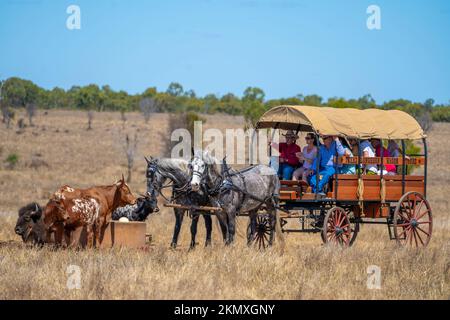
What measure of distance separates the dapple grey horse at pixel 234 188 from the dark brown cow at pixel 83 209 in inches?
53.0

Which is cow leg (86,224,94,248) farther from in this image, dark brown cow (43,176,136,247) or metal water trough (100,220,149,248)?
metal water trough (100,220,149,248)

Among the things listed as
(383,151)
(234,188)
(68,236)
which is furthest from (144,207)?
(383,151)

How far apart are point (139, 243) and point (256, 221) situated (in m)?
2.97

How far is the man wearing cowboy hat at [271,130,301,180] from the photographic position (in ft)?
51.8

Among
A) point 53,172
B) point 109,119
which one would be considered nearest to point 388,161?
point 53,172

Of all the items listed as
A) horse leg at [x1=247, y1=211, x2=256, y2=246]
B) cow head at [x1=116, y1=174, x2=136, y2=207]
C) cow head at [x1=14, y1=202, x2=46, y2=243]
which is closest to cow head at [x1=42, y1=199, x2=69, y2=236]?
cow head at [x1=14, y1=202, x2=46, y2=243]

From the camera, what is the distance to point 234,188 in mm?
13820

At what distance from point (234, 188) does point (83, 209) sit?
2752mm

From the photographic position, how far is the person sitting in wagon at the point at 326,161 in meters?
14.8

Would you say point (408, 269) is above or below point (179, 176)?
below

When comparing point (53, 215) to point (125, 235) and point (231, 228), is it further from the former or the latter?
Result: point (231, 228)

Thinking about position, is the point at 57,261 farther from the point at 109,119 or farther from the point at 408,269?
the point at 109,119
